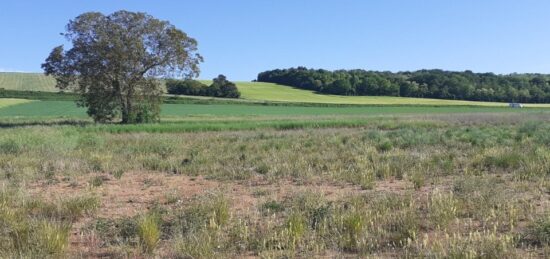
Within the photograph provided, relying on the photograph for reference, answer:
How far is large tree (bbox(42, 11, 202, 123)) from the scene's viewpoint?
142ft

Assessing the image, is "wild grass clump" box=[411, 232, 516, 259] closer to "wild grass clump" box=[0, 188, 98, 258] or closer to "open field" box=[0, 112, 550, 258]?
"open field" box=[0, 112, 550, 258]

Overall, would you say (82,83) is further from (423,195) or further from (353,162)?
(423,195)

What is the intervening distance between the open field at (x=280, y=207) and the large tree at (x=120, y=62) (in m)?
28.5

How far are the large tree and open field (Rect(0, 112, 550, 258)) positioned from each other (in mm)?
28463

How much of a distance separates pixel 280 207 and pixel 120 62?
36.6 m

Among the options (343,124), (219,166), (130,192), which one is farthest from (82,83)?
(130,192)

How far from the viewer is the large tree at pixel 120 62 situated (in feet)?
142

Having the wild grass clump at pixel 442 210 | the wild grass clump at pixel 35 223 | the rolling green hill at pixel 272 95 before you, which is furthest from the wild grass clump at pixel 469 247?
the rolling green hill at pixel 272 95

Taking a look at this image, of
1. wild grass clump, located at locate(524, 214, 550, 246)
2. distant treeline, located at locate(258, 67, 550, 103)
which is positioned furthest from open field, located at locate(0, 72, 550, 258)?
distant treeline, located at locate(258, 67, 550, 103)

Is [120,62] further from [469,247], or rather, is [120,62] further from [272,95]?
[272,95]

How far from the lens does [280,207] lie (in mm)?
9219

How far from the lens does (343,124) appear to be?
1781 inches

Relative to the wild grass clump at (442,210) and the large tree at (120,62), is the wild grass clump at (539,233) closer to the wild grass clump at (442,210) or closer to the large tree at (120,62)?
the wild grass clump at (442,210)

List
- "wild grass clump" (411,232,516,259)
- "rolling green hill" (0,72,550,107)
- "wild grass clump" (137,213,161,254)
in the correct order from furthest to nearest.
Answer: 1. "rolling green hill" (0,72,550,107)
2. "wild grass clump" (137,213,161,254)
3. "wild grass clump" (411,232,516,259)
